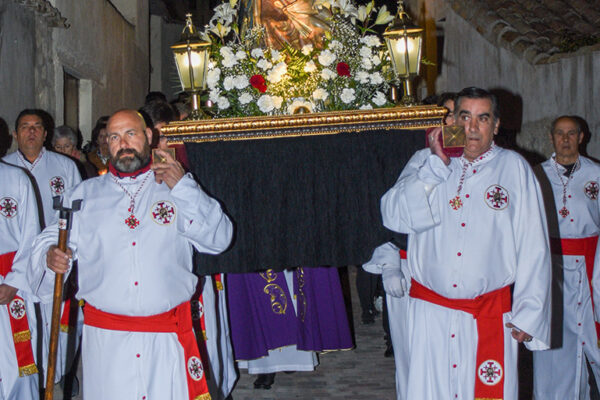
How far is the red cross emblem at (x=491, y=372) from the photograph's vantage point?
13.7ft

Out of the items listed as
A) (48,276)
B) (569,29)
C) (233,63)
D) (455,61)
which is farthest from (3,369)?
(455,61)


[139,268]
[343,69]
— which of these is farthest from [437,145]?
[139,268]

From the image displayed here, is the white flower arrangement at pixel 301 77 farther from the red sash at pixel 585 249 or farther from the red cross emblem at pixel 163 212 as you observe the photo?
the red sash at pixel 585 249

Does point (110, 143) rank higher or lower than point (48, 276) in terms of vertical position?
higher

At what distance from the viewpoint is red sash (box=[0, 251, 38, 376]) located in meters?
5.47

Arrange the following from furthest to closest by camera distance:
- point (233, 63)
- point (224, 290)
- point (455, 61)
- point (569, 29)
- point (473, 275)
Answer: point (455, 61)
point (569, 29)
point (224, 290)
point (233, 63)
point (473, 275)

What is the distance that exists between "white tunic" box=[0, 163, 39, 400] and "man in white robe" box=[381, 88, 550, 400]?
2760 mm

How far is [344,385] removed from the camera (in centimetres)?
676

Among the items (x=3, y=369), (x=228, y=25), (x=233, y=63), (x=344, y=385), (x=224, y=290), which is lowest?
(x=344, y=385)

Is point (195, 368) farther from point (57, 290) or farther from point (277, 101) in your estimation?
point (277, 101)

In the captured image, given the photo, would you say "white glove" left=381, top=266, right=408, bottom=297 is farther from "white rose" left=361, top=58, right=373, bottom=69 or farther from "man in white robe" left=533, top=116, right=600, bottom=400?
"man in white robe" left=533, top=116, right=600, bottom=400

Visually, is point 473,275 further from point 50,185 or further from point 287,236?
point 50,185

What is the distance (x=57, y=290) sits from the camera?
4.16 metres

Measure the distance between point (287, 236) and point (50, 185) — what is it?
10.1 feet
